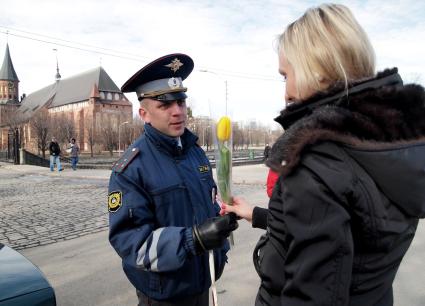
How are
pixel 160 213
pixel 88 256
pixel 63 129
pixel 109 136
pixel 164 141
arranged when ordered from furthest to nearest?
pixel 109 136 < pixel 63 129 < pixel 88 256 < pixel 164 141 < pixel 160 213

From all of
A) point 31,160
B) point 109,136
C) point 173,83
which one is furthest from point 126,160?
point 109,136

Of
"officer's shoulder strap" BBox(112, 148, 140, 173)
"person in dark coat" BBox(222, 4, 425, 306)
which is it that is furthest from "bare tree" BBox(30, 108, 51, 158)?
"person in dark coat" BBox(222, 4, 425, 306)

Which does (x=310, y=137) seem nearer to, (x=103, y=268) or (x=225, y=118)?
(x=225, y=118)

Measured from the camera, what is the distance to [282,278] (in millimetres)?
1349

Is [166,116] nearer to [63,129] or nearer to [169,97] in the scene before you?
[169,97]

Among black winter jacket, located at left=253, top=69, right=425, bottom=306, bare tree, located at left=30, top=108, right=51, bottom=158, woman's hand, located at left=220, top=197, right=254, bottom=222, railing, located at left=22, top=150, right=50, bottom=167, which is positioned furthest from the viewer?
bare tree, located at left=30, top=108, right=51, bottom=158

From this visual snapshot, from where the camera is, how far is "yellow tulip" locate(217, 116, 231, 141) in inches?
76.5

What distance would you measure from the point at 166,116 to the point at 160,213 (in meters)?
0.65

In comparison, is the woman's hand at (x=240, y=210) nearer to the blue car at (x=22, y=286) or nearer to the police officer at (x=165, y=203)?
the police officer at (x=165, y=203)

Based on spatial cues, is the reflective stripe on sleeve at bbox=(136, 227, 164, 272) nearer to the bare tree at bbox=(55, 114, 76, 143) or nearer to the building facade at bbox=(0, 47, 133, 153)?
the bare tree at bbox=(55, 114, 76, 143)

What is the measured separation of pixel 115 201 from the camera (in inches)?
81.4

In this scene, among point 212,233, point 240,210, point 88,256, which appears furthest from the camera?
point 88,256

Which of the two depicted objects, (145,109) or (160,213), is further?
(145,109)

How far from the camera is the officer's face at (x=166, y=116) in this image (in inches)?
95.7
